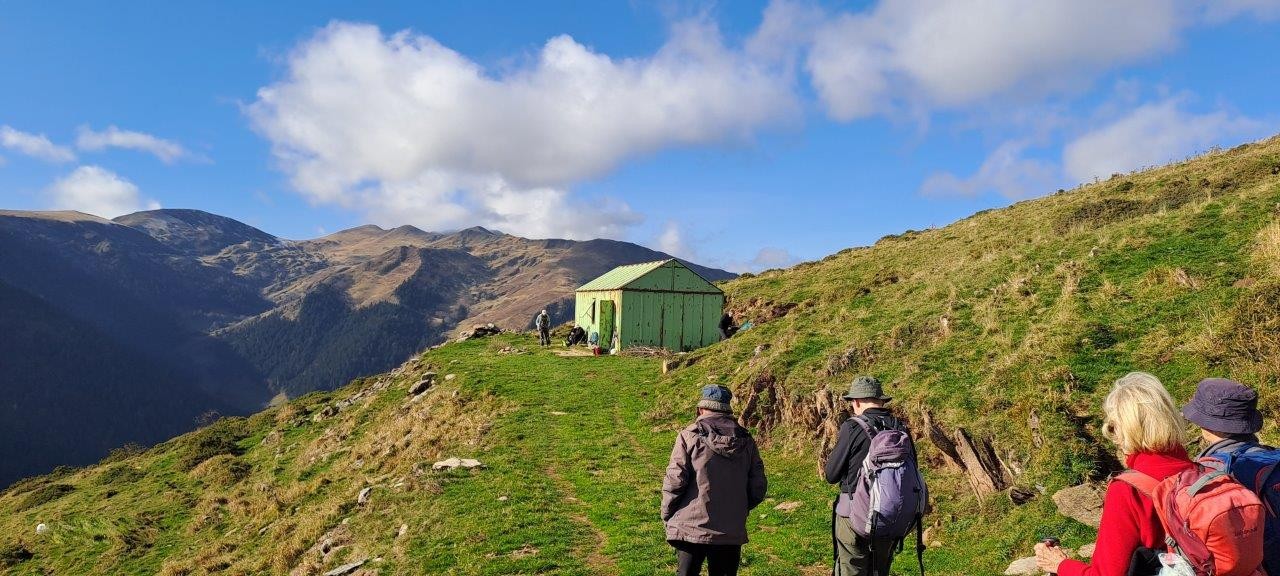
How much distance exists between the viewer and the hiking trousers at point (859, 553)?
6.02 m

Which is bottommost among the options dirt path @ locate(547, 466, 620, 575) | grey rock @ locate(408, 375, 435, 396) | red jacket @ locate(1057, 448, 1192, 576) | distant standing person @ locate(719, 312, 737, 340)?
dirt path @ locate(547, 466, 620, 575)

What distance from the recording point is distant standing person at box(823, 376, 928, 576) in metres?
5.79

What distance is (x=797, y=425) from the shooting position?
17250 mm

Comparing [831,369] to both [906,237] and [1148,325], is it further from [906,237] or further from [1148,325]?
[906,237]

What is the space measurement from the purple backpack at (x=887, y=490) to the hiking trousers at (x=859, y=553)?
0.17 m

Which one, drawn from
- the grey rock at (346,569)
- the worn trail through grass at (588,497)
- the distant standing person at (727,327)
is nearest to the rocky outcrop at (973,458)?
the worn trail through grass at (588,497)

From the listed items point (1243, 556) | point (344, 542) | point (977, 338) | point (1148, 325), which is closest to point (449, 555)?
point (344, 542)

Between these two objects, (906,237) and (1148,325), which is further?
(906,237)

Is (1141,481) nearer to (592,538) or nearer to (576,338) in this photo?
(592,538)

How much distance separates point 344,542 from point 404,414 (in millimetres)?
16022

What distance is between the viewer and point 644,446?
19531mm

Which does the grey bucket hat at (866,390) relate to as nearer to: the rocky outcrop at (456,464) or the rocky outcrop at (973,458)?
the rocky outcrop at (973,458)

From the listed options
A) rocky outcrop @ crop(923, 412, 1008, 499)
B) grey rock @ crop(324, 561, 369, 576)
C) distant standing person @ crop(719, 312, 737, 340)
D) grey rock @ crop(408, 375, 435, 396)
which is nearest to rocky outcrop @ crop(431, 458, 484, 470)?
grey rock @ crop(324, 561, 369, 576)

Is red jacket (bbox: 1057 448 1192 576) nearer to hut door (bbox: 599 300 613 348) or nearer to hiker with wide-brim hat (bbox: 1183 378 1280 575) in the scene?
hiker with wide-brim hat (bbox: 1183 378 1280 575)
